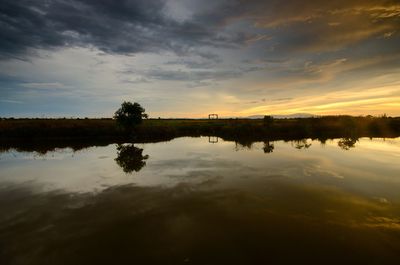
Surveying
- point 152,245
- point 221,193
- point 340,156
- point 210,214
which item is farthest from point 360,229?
point 340,156

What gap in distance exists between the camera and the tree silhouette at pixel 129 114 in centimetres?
4215

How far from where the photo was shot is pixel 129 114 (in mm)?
42375

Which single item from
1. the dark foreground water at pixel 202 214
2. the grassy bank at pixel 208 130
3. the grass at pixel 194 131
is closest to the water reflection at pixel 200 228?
the dark foreground water at pixel 202 214

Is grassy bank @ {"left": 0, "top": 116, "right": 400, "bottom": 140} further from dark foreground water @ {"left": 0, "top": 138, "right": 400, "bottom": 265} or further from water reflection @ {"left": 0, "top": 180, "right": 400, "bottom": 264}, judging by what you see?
water reflection @ {"left": 0, "top": 180, "right": 400, "bottom": 264}

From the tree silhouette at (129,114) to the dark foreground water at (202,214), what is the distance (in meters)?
23.0

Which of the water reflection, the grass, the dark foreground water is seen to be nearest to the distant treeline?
the grass

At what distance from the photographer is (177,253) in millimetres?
7637

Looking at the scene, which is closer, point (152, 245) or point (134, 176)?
point (152, 245)

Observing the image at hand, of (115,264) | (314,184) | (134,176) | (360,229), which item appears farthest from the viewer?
(134,176)

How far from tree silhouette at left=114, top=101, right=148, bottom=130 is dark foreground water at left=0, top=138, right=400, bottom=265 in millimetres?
23019

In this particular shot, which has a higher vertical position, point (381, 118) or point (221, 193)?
point (381, 118)

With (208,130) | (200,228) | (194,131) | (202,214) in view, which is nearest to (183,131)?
(194,131)

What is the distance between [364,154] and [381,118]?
44.7 meters

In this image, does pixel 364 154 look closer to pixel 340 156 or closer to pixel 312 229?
pixel 340 156
